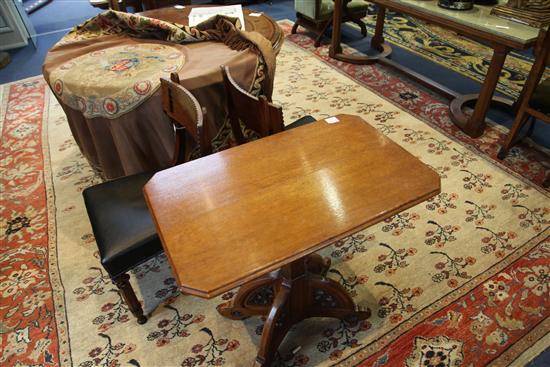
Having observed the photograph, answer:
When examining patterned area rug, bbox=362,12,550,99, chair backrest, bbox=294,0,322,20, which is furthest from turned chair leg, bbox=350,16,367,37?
chair backrest, bbox=294,0,322,20

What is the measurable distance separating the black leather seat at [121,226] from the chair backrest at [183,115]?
25cm

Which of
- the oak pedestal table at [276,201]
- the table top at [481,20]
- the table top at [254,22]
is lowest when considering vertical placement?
the oak pedestal table at [276,201]

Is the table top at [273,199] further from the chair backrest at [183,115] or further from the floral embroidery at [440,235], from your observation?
the floral embroidery at [440,235]

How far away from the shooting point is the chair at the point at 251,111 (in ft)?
3.87

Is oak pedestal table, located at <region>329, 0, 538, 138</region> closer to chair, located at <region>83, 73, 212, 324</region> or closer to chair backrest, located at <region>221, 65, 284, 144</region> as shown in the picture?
chair backrest, located at <region>221, 65, 284, 144</region>

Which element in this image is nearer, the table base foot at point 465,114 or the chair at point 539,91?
the chair at point 539,91

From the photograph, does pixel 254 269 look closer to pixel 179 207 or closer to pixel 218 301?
pixel 179 207

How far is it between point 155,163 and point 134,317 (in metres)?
0.70

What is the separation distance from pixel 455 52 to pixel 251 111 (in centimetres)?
319

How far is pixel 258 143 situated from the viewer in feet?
3.70

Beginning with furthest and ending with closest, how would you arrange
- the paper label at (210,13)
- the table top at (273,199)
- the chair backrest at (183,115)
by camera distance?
the paper label at (210,13) → the chair backrest at (183,115) → the table top at (273,199)

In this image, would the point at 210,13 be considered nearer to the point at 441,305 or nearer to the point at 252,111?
the point at 252,111

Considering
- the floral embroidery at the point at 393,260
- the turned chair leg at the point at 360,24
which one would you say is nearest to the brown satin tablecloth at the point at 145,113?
the floral embroidery at the point at 393,260

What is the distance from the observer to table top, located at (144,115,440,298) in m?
0.78
